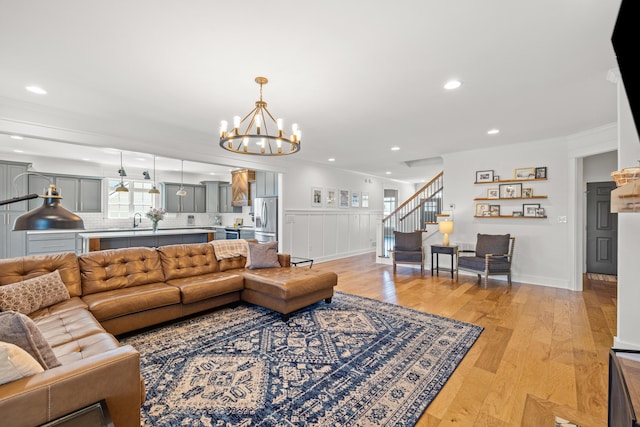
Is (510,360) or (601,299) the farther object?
(601,299)

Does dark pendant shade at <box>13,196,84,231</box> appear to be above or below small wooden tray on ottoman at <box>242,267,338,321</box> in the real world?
above

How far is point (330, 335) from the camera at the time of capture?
114 inches

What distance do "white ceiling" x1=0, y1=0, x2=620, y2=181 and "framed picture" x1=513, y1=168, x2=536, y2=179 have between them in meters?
0.96

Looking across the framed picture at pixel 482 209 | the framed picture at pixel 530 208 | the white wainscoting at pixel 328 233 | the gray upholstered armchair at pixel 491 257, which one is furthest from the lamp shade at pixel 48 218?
the framed picture at pixel 530 208

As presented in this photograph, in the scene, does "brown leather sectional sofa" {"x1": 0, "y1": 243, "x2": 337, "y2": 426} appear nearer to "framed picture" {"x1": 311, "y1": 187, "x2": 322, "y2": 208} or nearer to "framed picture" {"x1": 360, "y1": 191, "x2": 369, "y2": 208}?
"framed picture" {"x1": 311, "y1": 187, "x2": 322, "y2": 208}

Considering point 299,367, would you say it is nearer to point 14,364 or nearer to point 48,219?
point 14,364

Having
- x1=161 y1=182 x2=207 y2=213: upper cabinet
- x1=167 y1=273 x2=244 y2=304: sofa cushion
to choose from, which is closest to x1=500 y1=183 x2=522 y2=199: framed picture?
x1=167 y1=273 x2=244 y2=304: sofa cushion

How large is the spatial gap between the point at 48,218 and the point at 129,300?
1161mm

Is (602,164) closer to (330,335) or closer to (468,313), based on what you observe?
(468,313)

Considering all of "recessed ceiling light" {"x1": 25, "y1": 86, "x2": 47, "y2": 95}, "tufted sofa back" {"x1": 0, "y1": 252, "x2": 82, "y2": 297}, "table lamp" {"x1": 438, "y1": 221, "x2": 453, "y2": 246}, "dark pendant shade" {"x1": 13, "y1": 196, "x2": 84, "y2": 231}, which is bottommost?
"tufted sofa back" {"x1": 0, "y1": 252, "x2": 82, "y2": 297}

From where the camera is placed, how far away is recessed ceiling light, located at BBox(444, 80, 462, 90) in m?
2.78

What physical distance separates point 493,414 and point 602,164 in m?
6.21

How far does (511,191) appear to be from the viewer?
17.3ft

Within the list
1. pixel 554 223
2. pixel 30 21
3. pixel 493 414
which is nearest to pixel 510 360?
pixel 493 414
